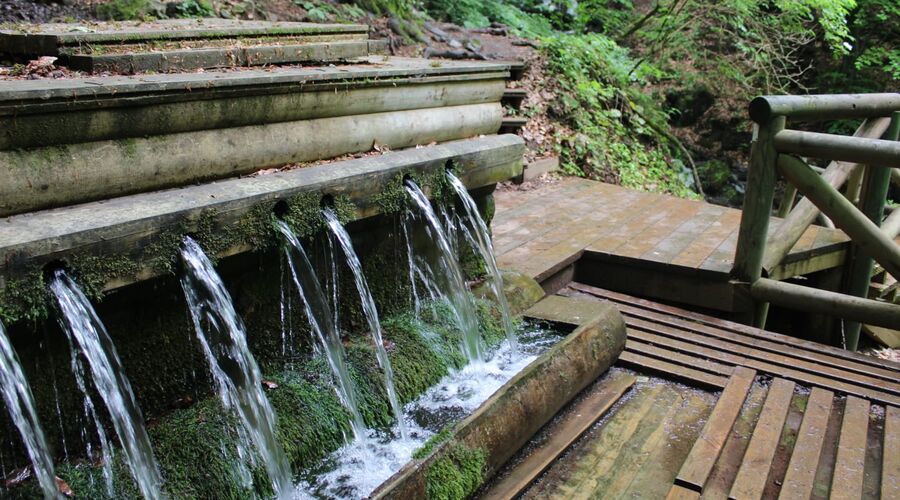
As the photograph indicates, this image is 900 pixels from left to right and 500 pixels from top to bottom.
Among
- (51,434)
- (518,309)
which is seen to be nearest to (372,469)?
(51,434)

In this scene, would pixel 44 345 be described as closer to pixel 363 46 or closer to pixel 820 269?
pixel 363 46

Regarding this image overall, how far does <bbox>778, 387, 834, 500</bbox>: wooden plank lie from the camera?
125 inches

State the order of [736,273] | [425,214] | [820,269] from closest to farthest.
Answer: [425,214], [736,273], [820,269]

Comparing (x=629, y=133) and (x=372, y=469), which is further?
(x=629, y=133)

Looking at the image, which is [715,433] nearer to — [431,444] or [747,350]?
[747,350]

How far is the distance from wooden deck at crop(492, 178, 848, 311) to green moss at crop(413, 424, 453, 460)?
92.5 inches

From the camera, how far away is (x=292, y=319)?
3.29 meters

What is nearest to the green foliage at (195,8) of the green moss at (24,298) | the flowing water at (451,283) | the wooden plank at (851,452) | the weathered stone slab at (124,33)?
the weathered stone slab at (124,33)

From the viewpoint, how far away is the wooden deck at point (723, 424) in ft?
10.4

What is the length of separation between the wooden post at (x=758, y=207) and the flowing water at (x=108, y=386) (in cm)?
418

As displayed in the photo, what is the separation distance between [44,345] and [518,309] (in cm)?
277

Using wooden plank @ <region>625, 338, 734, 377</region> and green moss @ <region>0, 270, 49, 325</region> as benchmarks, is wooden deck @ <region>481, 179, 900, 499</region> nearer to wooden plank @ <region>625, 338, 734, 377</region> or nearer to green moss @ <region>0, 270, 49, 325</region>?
wooden plank @ <region>625, 338, 734, 377</region>

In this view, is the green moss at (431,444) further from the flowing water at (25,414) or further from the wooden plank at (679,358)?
the wooden plank at (679,358)

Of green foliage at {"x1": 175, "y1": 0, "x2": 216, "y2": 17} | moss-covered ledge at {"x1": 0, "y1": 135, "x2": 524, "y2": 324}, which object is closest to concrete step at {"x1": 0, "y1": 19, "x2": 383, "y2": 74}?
moss-covered ledge at {"x1": 0, "y1": 135, "x2": 524, "y2": 324}
